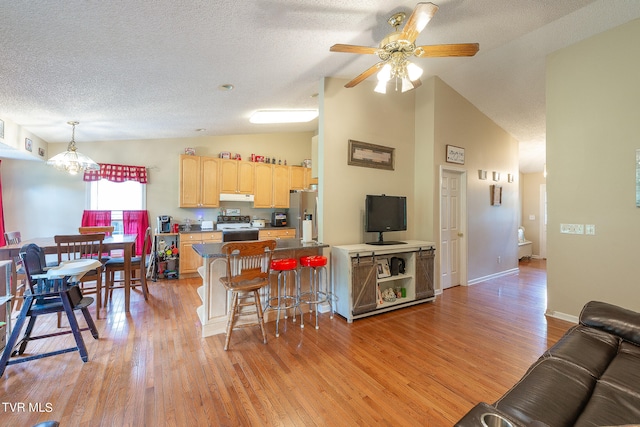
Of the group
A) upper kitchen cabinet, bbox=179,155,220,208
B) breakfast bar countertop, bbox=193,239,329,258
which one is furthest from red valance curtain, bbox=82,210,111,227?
breakfast bar countertop, bbox=193,239,329,258

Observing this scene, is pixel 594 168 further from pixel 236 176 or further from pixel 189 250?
pixel 189 250

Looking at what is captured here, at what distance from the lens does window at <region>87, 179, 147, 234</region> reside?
5.00 metres

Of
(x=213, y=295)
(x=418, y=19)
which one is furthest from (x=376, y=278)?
(x=418, y=19)

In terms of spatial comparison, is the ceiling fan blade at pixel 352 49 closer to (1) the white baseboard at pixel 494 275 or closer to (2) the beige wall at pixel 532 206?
(1) the white baseboard at pixel 494 275

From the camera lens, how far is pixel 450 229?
456 cm

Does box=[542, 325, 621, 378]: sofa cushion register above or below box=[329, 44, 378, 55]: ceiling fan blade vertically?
below

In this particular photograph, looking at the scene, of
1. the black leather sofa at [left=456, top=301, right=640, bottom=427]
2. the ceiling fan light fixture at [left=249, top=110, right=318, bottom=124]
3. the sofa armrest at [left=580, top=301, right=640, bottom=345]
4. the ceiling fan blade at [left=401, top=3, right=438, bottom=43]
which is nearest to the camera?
the black leather sofa at [left=456, top=301, right=640, bottom=427]

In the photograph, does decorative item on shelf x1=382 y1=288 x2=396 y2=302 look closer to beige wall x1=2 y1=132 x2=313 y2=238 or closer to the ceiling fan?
the ceiling fan

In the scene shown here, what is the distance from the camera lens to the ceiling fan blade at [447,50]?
6.91ft

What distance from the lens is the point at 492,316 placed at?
132 inches

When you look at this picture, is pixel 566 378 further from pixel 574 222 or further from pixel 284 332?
pixel 574 222

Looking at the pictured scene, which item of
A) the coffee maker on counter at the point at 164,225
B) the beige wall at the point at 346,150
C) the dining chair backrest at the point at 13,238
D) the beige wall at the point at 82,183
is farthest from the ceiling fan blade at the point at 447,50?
the dining chair backrest at the point at 13,238

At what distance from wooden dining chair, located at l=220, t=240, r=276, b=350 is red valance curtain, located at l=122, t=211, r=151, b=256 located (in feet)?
11.0

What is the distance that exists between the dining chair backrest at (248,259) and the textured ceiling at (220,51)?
1807mm
